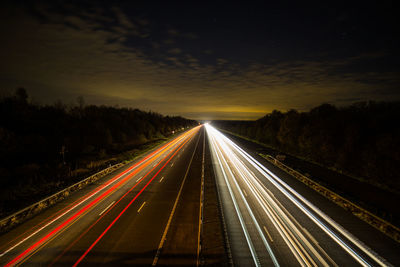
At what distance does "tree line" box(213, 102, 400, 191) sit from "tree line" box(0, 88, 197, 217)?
3504 cm

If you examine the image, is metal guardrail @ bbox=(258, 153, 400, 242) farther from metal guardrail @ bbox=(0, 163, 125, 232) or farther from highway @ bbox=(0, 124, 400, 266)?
metal guardrail @ bbox=(0, 163, 125, 232)

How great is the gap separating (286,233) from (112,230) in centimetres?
1116

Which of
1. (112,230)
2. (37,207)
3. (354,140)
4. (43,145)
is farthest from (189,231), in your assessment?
(43,145)

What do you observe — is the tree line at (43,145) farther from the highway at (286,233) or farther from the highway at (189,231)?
the highway at (286,233)

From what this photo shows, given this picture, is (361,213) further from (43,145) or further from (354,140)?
(43,145)

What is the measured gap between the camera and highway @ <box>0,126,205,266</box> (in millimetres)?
9602

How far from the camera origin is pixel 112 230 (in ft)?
39.1

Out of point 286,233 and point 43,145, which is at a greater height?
point 43,145

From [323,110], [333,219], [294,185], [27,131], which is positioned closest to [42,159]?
[27,131]

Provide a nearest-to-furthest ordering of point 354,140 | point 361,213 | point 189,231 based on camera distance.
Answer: point 189,231 → point 361,213 → point 354,140

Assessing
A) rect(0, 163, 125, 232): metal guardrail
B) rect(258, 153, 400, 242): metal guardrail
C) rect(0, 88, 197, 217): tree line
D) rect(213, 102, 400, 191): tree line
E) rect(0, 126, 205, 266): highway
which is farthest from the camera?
rect(0, 88, 197, 217): tree line

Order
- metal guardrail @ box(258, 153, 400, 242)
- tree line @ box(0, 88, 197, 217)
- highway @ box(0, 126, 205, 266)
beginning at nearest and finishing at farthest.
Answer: highway @ box(0, 126, 205, 266), metal guardrail @ box(258, 153, 400, 242), tree line @ box(0, 88, 197, 217)

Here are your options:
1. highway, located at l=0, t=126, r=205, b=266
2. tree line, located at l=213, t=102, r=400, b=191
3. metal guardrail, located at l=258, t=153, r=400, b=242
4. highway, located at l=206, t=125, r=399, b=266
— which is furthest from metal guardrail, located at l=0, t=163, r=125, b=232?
tree line, located at l=213, t=102, r=400, b=191

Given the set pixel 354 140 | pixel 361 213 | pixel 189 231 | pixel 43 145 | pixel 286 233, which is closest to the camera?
pixel 286 233
